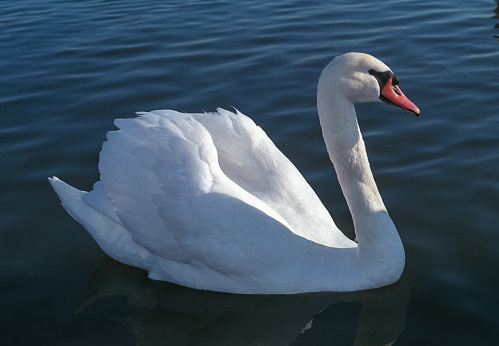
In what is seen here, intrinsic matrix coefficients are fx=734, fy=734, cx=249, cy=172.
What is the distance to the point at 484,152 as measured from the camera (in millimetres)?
7070

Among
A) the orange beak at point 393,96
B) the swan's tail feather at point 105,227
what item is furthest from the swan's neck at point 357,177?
the swan's tail feather at point 105,227

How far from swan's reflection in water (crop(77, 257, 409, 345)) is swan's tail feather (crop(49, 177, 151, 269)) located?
0.27 m

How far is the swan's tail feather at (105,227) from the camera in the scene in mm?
5766

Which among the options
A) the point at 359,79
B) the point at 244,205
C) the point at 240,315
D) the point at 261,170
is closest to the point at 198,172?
the point at 244,205

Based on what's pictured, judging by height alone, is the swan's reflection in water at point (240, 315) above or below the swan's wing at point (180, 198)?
below

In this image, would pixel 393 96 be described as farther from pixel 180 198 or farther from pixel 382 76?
pixel 180 198

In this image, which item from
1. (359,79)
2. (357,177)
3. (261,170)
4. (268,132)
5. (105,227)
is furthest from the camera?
(268,132)

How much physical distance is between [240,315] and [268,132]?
3334 millimetres

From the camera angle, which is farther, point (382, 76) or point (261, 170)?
point (261, 170)

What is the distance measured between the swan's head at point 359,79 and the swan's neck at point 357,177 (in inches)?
3.8

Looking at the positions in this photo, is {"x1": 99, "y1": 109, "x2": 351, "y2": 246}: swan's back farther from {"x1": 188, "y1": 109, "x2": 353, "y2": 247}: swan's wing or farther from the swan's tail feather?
the swan's tail feather

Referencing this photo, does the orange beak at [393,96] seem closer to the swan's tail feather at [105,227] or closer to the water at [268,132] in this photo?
the water at [268,132]

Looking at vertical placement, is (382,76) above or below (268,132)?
above

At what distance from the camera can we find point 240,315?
517 cm
